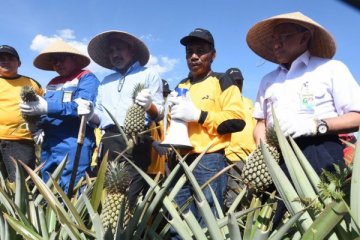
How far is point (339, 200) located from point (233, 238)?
28 centimetres

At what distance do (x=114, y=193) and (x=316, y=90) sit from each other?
103 centimetres

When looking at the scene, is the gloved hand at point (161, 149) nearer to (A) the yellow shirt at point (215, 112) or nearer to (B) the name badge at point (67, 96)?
(A) the yellow shirt at point (215, 112)

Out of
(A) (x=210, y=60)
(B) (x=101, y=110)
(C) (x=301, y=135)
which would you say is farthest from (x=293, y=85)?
(B) (x=101, y=110)

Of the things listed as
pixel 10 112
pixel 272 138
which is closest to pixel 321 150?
pixel 272 138

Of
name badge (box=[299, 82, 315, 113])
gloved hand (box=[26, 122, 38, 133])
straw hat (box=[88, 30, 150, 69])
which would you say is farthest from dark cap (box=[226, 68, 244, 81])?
name badge (box=[299, 82, 315, 113])

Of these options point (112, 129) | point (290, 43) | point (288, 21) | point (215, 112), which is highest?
point (288, 21)

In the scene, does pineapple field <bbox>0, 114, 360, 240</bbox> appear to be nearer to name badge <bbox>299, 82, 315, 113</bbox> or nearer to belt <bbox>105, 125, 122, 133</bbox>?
name badge <bbox>299, 82, 315, 113</bbox>

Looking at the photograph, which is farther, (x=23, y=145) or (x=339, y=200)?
(x=23, y=145)

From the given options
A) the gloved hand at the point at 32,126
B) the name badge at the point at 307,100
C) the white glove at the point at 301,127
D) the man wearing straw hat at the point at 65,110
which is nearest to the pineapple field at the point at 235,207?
the white glove at the point at 301,127

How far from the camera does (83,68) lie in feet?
11.9

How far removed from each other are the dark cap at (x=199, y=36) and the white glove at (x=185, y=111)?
473mm

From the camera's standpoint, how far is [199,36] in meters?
2.67

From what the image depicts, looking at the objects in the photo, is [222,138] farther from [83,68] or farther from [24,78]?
[24,78]

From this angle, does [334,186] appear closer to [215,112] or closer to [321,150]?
[321,150]
